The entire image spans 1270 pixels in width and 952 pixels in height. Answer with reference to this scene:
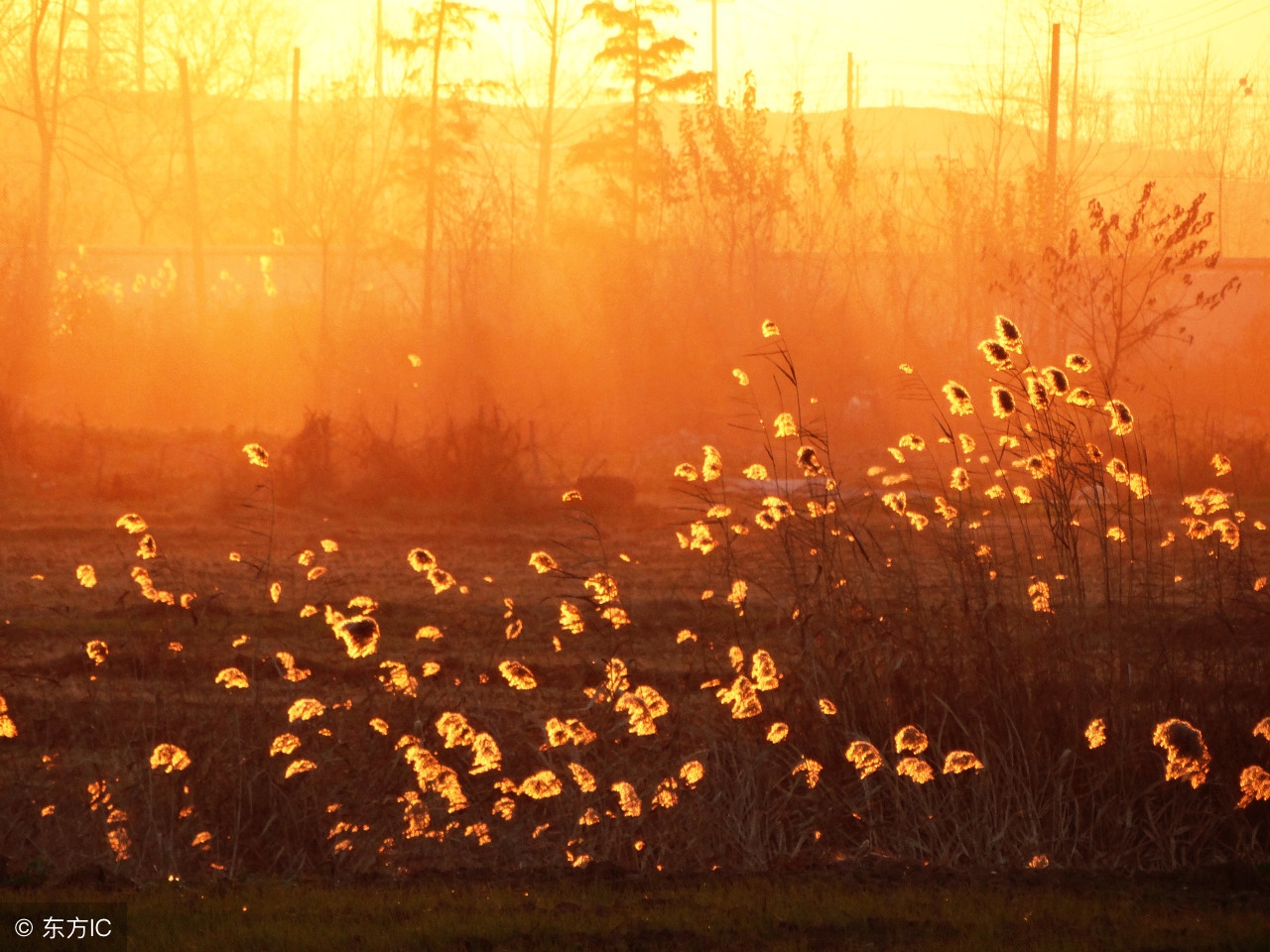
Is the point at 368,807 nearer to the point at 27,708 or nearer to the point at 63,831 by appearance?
the point at 63,831

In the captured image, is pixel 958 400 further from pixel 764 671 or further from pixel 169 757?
pixel 169 757

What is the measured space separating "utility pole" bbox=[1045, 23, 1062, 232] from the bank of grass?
67.3 feet

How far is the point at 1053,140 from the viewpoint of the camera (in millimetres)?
28141

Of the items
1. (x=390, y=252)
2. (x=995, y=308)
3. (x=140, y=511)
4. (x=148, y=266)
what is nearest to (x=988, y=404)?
(x=995, y=308)

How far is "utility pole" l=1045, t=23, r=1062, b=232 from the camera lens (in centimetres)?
2405

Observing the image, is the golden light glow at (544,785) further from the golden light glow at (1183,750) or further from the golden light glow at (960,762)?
the golden light glow at (1183,750)

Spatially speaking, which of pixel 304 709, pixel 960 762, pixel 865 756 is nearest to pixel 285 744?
pixel 304 709

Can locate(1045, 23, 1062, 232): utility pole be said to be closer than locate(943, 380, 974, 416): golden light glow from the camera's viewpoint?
No

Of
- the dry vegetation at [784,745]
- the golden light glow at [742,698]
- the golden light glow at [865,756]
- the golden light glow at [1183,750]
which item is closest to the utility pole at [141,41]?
the dry vegetation at [784,745]

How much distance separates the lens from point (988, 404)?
819 inches

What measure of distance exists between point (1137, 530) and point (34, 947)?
8.34 meters

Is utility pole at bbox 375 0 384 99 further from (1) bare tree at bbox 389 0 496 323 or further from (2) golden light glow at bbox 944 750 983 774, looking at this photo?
(2) golden light glow at bbox 944 750 983 774

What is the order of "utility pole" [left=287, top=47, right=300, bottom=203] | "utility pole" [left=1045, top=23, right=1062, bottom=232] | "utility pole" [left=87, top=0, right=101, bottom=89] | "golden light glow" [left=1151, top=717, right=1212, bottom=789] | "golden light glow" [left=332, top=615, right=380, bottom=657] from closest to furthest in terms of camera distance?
"golden light glow" [left=1151, top=717, right=1212, bottom=789], "golden light glow" [left=332, top=615, right=380, bottom=657], "utility pole" [left=1045, top=23, right=1062, bottom=232], "utility pole" [left=87, top=0, right=101, bottom=89], "utility pole" [left=287, top=47, right=300, bottom=203]

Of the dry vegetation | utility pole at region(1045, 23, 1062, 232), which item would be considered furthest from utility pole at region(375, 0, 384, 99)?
the dry vegetation
